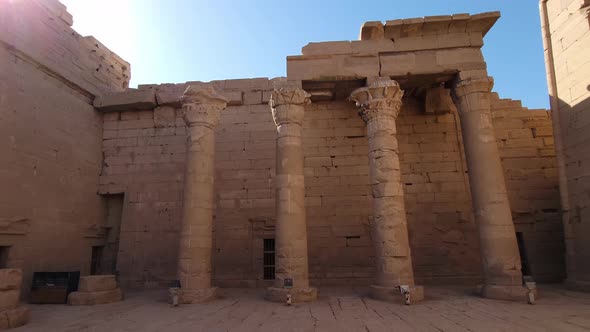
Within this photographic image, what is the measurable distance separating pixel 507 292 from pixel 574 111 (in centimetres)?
553

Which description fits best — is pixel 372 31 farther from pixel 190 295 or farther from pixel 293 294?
pixel 190 295

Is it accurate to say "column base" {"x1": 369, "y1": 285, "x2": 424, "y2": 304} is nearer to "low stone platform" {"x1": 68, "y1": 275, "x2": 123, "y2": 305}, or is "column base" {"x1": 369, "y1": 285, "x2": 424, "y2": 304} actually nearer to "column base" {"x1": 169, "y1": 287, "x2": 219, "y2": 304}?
"column base" {"x1": 169, "y1": 287, "x2": 219, "y2": 304}

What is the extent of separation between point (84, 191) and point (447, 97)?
42.9ft

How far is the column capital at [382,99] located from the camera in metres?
9.81

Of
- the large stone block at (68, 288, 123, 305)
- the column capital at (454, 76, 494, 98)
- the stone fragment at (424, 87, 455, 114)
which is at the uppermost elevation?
the stone fragment at (424, 87, 455, 114)

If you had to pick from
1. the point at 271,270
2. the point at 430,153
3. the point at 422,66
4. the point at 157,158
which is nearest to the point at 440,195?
the point at 430,153

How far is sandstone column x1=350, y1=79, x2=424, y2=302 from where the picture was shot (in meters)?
8.74

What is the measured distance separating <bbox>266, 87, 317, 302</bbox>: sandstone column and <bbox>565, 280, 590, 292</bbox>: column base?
674 cm

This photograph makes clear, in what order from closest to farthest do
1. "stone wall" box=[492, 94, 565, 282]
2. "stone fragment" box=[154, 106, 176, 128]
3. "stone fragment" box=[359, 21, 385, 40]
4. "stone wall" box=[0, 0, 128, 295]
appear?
"stone wall" box=[0, 0, 128, 295], "stone fragment" box=[359, 21, 385, 40], "stone wall" box=[492, 94, 565, 282], "stone fragment" box=[154, 106, 176, 128]

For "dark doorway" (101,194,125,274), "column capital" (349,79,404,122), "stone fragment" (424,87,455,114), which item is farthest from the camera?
"dark doorway" (101,194,125,274)

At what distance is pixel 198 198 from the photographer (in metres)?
9.77

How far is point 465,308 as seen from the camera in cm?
736

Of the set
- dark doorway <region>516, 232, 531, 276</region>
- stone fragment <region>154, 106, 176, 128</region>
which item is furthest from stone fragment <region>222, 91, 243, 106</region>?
dark doorway <region>516, 232, 531, 276</region>

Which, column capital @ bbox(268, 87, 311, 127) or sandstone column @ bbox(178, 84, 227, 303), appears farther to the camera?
column capital @ bbox(268, 87, 311, 127)
